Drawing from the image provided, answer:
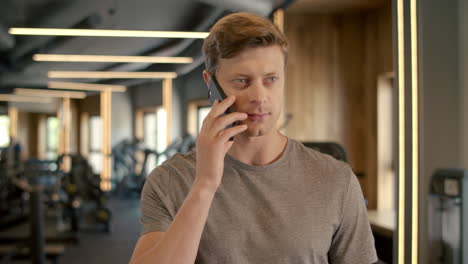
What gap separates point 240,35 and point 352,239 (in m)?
0.58

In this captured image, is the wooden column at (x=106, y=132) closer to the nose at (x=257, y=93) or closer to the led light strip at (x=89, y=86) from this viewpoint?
the led light strip at (x=89, y=86)

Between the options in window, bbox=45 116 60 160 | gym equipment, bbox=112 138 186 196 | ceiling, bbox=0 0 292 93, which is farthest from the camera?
window, bbox=45 116 60 160

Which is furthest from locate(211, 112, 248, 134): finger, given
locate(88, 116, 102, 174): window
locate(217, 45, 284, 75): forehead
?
locate(88, 116, 102, 174): window

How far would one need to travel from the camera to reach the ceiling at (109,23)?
108 inches

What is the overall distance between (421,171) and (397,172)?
0.11 metres

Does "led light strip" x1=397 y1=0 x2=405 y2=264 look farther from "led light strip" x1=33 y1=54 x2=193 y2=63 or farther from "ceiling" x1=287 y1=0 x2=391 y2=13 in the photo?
"led light strip" x1=33 y1=54 x2=193 y2=63

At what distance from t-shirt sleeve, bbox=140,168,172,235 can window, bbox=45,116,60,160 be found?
16.5m

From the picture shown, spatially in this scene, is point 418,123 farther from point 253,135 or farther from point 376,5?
point 376,5

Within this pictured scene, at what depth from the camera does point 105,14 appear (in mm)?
4301

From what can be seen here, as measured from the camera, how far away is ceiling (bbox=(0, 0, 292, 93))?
275cm

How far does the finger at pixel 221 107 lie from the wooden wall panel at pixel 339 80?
10.3 feet

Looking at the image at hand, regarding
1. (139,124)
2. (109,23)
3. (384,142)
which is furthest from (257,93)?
(139,124)

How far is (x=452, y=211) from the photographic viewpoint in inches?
80.4

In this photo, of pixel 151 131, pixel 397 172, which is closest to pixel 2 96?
pixel 151 131
